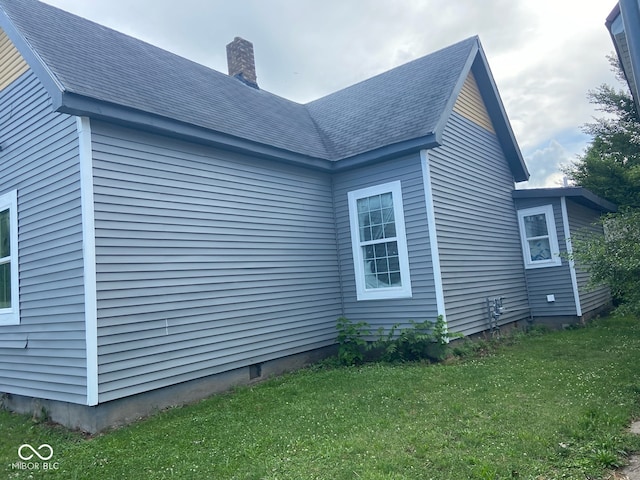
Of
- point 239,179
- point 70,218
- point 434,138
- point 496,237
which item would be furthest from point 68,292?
point 496,237

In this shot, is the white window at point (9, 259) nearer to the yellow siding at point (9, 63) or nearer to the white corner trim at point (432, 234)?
the yellow siding at point (9, 63)

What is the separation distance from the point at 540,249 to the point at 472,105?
3.98m

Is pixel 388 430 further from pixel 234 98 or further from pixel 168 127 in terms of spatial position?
pixel 234 98

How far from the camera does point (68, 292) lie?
19.0 feet

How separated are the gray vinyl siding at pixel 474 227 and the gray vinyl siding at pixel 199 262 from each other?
7.54 ft

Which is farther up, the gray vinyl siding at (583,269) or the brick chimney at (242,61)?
the brick chimney at (242,61)

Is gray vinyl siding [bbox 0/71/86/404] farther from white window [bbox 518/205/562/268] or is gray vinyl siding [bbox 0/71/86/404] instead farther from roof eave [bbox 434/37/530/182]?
white window [bbox 518/205/562/268]

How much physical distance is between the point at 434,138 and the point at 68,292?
20.3 feet

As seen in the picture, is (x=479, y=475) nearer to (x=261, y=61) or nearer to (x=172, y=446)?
(x=172, y=446)

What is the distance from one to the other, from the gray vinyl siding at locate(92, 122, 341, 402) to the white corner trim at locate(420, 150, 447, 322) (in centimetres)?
210

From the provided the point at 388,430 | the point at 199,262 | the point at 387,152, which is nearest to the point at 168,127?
the point at 199,262

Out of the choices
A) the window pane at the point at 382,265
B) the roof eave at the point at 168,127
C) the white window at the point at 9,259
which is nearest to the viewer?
the roof eave at the point at 168,127

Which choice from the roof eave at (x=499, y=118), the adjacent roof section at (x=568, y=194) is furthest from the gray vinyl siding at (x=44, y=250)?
the adjacent roof section at (x=568, y=194)

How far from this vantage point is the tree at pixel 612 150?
606 inches
